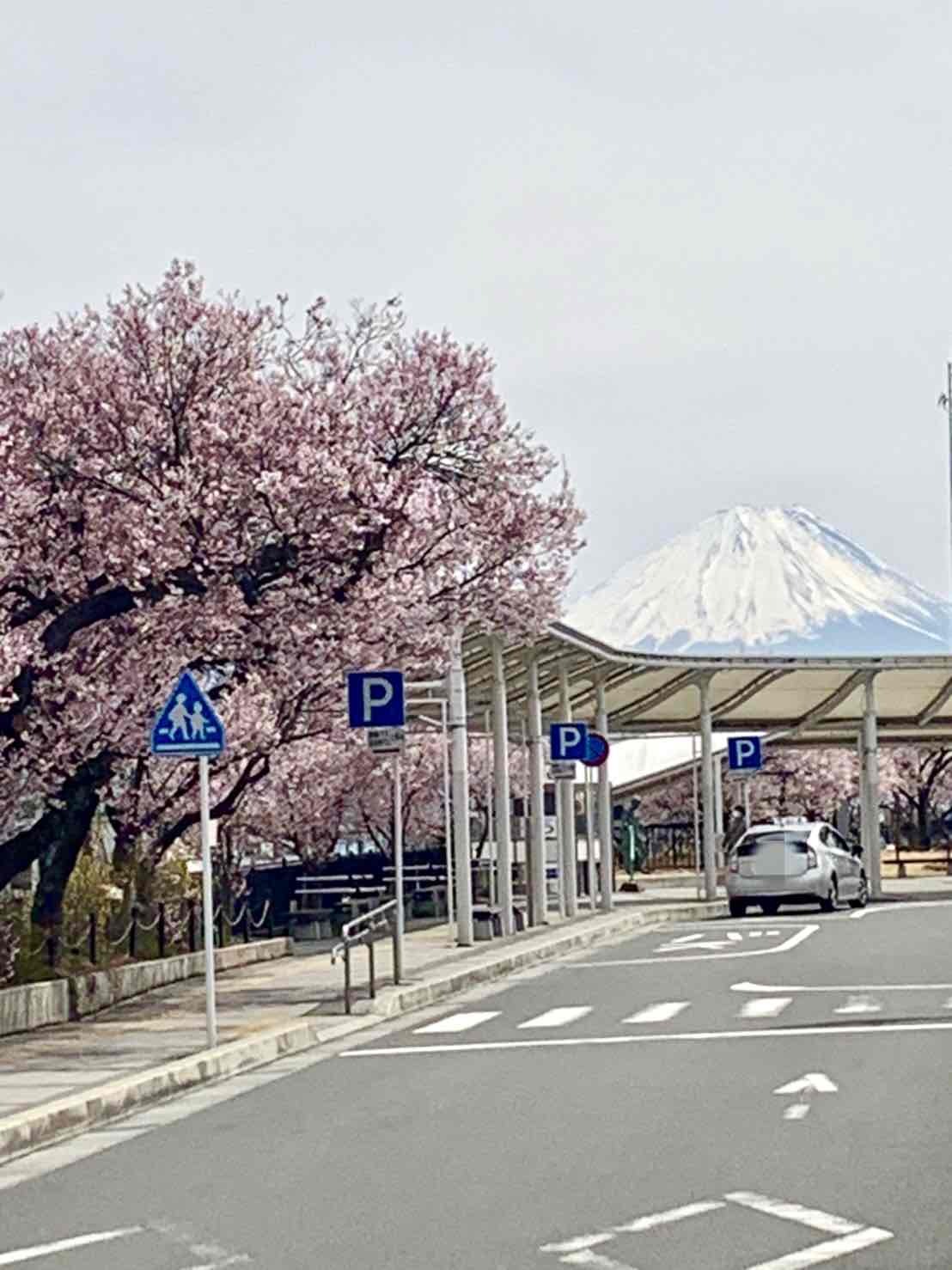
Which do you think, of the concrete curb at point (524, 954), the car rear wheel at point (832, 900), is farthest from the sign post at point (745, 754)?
the car rear wheel at point (832, 900)

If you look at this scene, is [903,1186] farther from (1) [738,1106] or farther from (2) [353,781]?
(2) [353,781]

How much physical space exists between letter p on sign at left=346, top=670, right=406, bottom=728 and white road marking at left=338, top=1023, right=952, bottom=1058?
5.23 m

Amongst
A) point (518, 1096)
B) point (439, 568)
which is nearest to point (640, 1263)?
point (518, 1096)

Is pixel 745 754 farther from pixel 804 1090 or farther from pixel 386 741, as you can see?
pixel 804 1090

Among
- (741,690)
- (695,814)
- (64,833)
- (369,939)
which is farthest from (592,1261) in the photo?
(695,814)

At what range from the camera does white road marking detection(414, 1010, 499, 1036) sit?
19.1 meters

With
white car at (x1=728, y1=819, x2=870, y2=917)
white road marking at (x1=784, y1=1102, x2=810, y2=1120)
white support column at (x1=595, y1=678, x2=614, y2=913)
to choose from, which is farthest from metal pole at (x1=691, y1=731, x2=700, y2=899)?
white road marking at (x1=784, y1=1102, x2=810, y2=1120)

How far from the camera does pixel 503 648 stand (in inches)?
1256

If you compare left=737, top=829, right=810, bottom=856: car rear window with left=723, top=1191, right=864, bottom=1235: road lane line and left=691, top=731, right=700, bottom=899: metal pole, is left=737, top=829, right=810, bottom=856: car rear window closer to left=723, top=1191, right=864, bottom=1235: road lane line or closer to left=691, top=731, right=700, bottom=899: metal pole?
left=691, top=731, right=700, bottom=899: metal pole

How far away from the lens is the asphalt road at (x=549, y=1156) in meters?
8.88

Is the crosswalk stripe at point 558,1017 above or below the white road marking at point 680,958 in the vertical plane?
below

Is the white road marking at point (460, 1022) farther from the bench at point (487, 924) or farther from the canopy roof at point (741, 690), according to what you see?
the canopy roof at point (741, 690)

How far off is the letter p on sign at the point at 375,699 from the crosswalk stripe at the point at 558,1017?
3.41 meters

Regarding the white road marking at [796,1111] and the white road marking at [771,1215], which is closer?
the white road marking at [771,1215]
